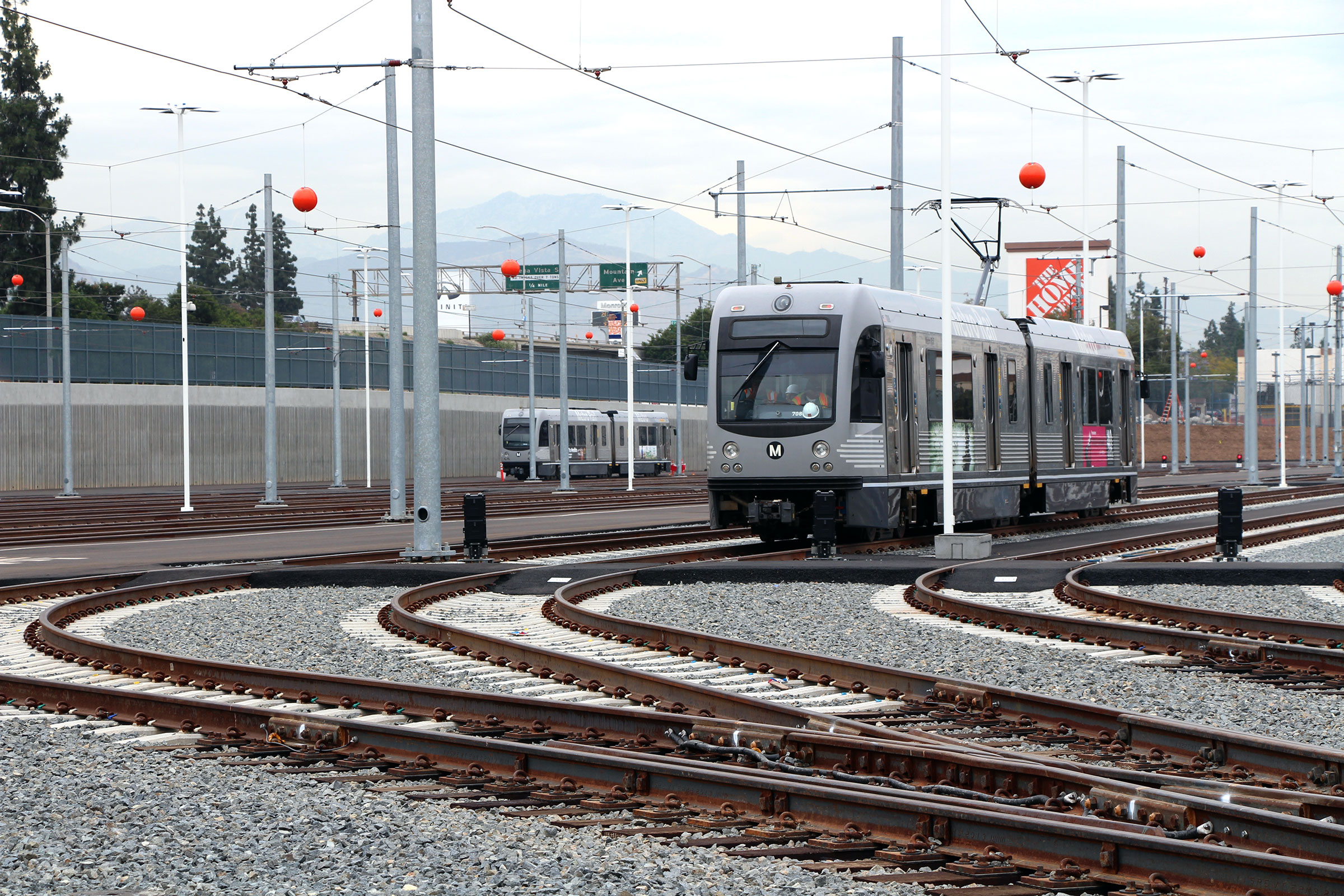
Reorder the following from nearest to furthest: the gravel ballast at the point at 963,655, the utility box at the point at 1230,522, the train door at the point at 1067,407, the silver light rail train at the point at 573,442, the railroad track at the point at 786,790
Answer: the railroad track at the point at 786,790 < the gravel ballast at the point at 963,655 < the utility box at the point at 1230,522 < the train door at the point at 1067,407 < the silver light rail train at the point at 573,442

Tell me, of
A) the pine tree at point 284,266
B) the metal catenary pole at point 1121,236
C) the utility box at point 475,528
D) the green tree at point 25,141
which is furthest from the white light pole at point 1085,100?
the pine tree at point 284,266

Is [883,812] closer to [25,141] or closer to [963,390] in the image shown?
[963,390]

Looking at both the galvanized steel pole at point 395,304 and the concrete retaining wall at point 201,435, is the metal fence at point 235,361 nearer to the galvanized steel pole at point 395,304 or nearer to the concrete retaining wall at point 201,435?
the concrete retaining wall at point 201,435

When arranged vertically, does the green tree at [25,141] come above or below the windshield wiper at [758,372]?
above

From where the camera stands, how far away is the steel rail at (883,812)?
4914mm

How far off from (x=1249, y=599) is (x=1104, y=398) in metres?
14.9

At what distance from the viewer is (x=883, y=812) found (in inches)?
232

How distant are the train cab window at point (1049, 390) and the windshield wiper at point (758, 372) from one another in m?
7.47

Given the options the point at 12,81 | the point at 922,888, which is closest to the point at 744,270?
the point at 922,888

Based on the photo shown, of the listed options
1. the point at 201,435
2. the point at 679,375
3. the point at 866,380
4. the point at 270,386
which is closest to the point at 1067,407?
the point at 866,380

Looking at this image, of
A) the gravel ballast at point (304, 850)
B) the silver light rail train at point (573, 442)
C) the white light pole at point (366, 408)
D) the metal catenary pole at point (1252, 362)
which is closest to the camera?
the gravel ballast at point (304, 850)

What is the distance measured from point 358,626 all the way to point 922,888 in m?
9.06

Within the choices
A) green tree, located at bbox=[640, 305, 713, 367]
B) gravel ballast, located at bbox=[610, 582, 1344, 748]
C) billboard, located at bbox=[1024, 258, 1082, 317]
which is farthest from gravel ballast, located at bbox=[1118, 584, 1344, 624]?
green tree, located at bbox=[640, 305, 713, 367]

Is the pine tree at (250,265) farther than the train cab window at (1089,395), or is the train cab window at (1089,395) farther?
the pine tree at (250,265)
